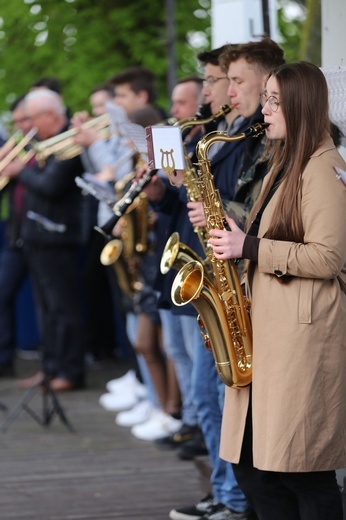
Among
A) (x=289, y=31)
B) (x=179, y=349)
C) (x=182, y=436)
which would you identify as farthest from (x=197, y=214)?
(x=289, y=31)

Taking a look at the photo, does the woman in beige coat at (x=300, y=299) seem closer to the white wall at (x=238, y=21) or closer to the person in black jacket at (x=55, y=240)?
the white wall at (x=238, y=21)

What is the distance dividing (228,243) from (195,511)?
5.51 feet

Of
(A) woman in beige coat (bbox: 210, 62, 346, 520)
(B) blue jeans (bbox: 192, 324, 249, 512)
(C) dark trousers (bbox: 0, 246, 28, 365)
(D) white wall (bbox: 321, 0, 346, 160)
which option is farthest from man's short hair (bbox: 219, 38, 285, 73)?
(C) dark trousers (bbox: 0, 246, 28, 365)

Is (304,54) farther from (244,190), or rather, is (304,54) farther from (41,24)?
(41,24)

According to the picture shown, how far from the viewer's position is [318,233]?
343cm

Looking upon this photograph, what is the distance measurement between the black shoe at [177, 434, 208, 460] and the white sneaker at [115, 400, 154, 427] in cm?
92

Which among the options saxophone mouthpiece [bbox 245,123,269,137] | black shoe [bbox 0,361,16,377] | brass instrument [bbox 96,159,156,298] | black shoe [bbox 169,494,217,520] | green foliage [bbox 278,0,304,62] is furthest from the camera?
green foliage [bbox 278,0,304,62]

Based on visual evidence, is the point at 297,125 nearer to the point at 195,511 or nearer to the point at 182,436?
the point at 195,511

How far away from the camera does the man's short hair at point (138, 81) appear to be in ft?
23.5

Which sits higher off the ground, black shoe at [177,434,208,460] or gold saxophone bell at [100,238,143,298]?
gold saxophone bell at [100,238,143,298]

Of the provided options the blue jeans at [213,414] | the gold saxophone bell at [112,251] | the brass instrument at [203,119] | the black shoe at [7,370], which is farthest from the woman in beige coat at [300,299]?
the black shoe at [7,370]

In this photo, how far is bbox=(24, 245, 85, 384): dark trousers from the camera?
26.5 ft

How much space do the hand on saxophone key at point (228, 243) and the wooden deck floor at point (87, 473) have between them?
68.8 inches

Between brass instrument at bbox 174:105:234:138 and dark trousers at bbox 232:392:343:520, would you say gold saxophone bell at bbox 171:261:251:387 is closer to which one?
dark trousers at bbox 232:392:343:520
